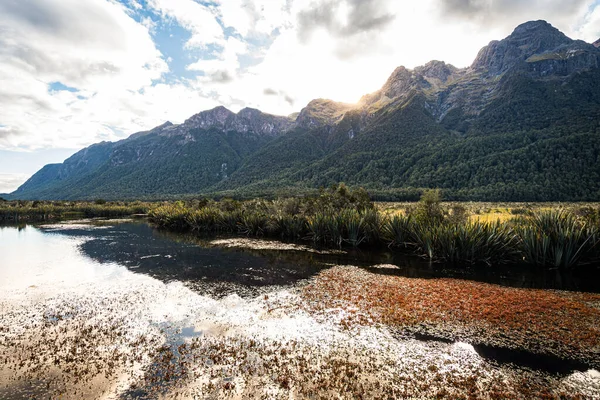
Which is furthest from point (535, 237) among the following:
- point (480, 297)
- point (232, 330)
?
point (232, 330)

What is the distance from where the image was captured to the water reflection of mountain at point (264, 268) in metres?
15.3

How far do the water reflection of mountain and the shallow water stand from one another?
31 centimetres

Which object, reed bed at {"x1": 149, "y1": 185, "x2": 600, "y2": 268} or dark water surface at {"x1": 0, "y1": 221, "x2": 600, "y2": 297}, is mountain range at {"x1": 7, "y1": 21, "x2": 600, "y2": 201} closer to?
reed bed at {"x1": 149, "y1": 185, "x2": 600, "y2": 268}

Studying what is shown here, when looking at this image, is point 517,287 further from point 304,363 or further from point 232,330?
point 232,330

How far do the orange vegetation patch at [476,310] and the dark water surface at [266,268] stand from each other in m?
2.29

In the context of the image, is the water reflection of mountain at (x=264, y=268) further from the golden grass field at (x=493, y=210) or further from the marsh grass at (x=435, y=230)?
the golden grass field at (x=493, y=210)

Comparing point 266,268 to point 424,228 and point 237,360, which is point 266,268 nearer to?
point 237,360

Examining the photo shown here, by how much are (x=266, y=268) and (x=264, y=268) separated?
0.14m

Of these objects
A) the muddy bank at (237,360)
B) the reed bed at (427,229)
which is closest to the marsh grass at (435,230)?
the reed bed at (427,229)

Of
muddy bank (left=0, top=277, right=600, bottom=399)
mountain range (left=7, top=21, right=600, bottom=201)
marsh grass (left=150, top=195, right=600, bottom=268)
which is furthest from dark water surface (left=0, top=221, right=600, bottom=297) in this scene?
mountain range (left=7, top=21, right=600, bottom=201)

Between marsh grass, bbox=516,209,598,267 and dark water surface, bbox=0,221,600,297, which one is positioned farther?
marsh grass, bbox=516,209,598,267

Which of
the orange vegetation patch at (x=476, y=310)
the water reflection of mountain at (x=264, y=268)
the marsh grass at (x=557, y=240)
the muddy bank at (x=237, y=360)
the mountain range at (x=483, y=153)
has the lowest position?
the water reflection of mountain at (x=264, y=268)

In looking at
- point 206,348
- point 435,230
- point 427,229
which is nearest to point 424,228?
point 427,229

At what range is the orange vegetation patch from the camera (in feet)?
28.3
